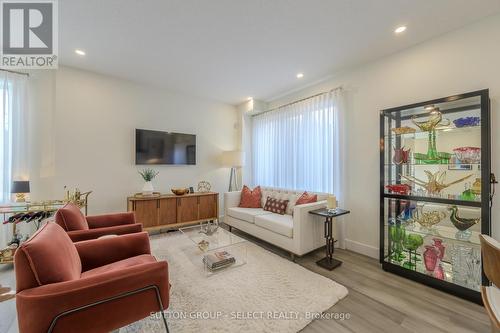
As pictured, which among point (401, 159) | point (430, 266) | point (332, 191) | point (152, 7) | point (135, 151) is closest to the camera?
point (152, 7)

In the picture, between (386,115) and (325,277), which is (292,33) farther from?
(325,277)

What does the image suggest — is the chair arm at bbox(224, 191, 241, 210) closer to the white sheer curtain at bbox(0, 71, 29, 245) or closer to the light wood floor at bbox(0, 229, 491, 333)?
the light wood floor at bbox(0, 229, 491, 333)

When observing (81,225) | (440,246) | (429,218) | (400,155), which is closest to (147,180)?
(81,225)

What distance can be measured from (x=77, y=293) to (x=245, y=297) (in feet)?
4.48

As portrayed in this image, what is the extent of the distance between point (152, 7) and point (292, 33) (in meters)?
1.48

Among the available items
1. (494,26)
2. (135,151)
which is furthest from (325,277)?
(135,151)

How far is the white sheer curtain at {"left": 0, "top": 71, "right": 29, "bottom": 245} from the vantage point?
288 cm

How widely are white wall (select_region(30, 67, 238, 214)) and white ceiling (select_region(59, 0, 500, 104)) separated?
16.7 inches

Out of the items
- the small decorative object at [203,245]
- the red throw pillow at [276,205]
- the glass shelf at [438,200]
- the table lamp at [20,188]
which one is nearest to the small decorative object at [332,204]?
the glass shelf at [438,200]

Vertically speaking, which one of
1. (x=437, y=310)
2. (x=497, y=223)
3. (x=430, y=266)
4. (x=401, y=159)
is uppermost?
(x=401, y=159)

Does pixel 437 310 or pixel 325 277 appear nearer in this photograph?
pixel 437 310

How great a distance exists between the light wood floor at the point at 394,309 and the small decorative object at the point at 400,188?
3.22 feet

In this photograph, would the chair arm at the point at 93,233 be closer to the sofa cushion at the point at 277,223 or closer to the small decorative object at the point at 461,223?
the sofa cushion at the point at 277,223

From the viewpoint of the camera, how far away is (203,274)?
93.6 inches
